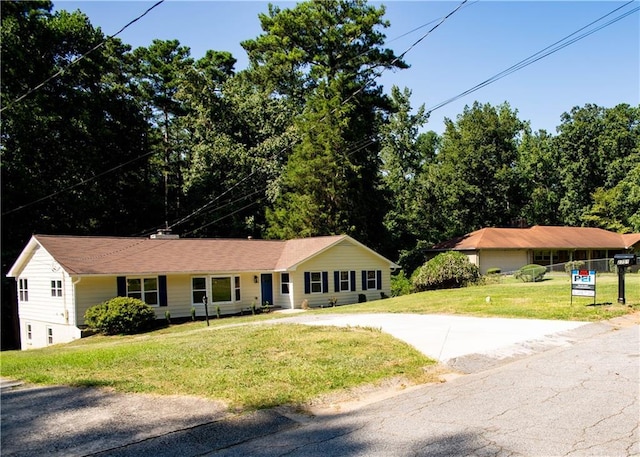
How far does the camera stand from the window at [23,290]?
2544cm

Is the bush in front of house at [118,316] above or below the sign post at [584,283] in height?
below

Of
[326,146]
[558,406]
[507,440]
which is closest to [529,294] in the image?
[558,406]

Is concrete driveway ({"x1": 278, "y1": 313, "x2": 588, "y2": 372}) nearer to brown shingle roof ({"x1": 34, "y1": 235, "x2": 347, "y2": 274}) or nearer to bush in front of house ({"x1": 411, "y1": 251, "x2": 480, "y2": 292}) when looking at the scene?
brown shingle roof ({"x1": 34, "y1": 235, "x2": 347, "y2": 274})

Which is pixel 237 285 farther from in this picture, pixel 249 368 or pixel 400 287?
pixel 249 368

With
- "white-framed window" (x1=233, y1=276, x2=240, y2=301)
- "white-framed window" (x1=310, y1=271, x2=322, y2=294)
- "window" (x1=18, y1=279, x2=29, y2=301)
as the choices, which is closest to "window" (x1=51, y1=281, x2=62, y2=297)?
"window" (x1=18, y1=279, x2=29, y2=301)

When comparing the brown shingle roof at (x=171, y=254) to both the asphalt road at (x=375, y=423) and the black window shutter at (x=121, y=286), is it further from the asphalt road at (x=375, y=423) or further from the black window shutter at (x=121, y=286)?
the asphalt road at (x=375, y=423)

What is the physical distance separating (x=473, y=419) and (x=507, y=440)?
701 mm

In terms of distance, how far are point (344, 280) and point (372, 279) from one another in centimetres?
213

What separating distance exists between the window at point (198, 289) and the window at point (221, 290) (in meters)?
0.42

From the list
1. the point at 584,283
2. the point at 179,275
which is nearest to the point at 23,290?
the point at 179,275

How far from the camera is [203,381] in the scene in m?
7.58

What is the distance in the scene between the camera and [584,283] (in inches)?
595

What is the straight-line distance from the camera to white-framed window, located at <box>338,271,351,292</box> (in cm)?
2898

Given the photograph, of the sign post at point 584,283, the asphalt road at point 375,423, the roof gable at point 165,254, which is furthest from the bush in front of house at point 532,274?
the asphalt road at point 375,423
